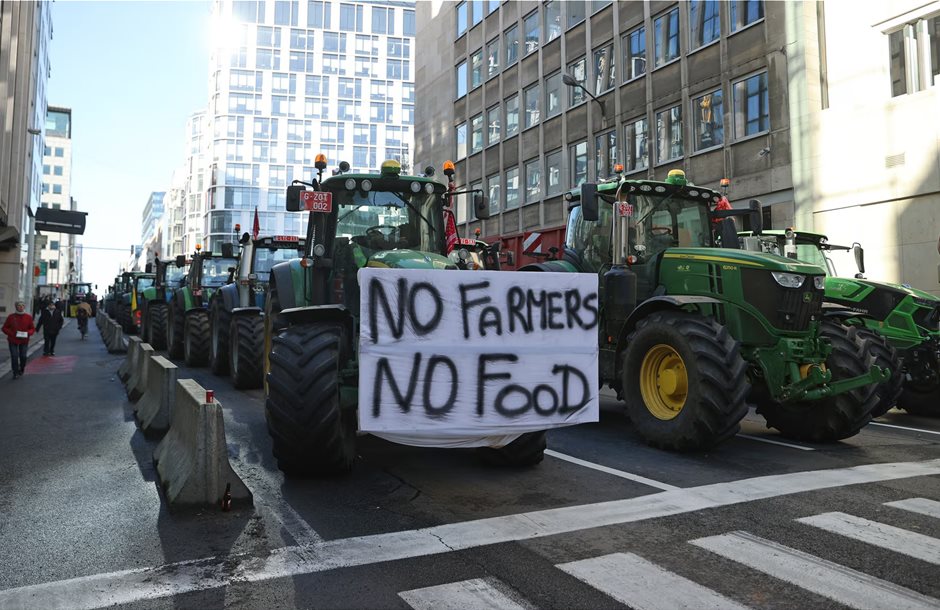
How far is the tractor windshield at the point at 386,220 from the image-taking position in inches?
278

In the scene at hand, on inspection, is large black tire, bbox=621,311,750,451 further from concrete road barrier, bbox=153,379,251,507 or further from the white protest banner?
concrete road barrier, bbox=153,379,251,507

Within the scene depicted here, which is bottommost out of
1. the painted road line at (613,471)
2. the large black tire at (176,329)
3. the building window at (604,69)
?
the painted road line at (613,471)

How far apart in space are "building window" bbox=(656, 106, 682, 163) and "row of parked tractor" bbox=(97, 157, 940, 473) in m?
13.9

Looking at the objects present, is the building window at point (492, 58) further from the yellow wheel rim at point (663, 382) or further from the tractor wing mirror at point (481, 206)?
the yellow wheel rim at point (663, 382)

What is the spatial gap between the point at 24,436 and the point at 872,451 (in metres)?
9.18

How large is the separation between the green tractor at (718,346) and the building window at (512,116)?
81.9 ft

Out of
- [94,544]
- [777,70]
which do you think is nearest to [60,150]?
[777,70]

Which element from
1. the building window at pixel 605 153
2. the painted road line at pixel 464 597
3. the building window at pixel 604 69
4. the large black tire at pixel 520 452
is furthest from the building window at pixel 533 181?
the painted road line at pixel 464 597

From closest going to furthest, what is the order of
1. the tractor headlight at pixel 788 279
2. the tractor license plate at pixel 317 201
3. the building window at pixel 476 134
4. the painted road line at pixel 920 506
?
the painted road line at pixel 920 506 < the tractor license plate at pixel 317 201 < the tractor headlight at pixel 788 279 < the building window at pixel 476 134

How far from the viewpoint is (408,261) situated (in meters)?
6.07

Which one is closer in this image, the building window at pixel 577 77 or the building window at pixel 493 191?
the building window at pixel 577 77

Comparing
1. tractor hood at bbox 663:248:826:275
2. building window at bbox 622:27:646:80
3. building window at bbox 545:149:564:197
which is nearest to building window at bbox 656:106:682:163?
building window at bbox 622:27:646:80

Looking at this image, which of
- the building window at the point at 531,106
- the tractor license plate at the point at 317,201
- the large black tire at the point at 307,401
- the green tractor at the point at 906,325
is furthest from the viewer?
the building window at the point at 531,106

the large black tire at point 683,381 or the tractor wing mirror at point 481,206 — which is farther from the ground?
the tractor wing mirror at point 481,206
